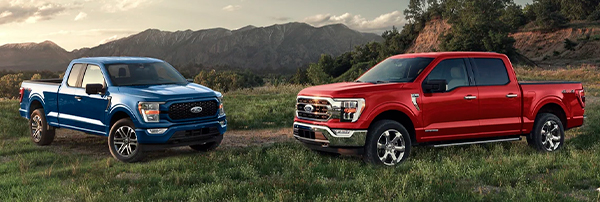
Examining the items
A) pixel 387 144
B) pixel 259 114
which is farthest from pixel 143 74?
pixel 259 114

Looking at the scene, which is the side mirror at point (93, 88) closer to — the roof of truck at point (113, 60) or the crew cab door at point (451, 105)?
the roof of truck at point (113, 60)

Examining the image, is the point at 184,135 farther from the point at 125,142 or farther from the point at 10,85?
the point at 10,85

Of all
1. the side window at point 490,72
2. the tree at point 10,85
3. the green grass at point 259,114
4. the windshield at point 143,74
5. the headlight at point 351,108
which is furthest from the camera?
the tree at point 10,85

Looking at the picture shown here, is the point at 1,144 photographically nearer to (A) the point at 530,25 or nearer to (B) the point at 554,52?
(B) the point at 554,52

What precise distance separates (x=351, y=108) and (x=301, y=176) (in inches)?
53.9

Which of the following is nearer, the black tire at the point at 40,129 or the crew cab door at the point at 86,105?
the crew cab door at the point at 86,105

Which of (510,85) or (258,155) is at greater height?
(510,85)

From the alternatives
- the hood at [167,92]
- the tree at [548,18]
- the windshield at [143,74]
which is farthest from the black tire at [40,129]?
the tree at [548,18]

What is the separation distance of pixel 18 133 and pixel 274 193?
10.7 metres

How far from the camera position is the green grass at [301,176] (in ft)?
21.6

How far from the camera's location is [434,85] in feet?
27.9

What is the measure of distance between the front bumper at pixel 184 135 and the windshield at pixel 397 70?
2.91 metres

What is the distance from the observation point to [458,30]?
274 feet

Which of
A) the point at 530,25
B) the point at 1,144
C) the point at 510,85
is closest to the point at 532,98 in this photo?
the point at 510,85
